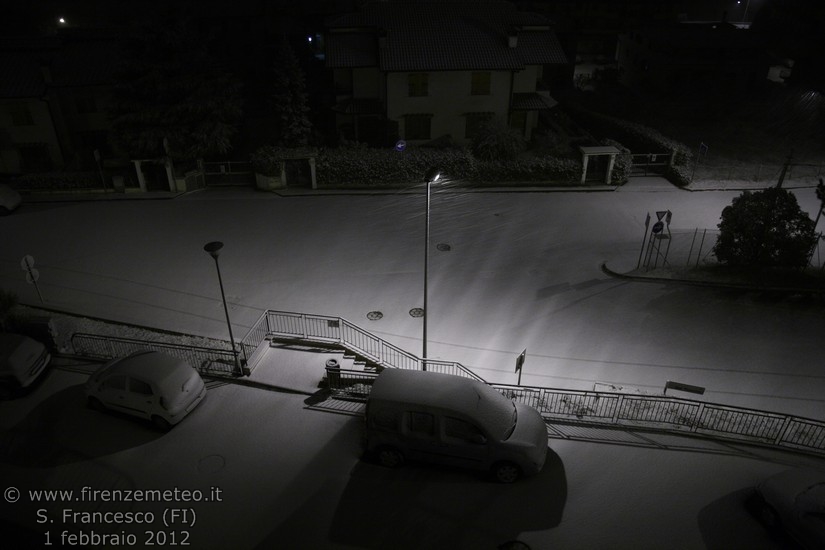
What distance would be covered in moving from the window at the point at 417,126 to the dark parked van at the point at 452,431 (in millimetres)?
23502

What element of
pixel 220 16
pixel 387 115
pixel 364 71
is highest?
pixel 220 16

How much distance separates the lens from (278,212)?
84.9ft

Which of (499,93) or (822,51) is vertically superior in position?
(822,51)

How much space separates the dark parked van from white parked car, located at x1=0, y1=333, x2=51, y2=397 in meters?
9.00

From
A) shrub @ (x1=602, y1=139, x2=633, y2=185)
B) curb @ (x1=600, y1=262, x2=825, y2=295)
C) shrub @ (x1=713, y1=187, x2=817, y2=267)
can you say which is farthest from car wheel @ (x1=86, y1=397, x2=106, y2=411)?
shrub @ (x1=602, y1=139, x2=633, y2=185)

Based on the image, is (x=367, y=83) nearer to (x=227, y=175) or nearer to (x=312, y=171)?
(x=312, y=171)

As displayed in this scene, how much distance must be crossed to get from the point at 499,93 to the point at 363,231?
14.0 meters

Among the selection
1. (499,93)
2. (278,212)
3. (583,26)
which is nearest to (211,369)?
(278,212)

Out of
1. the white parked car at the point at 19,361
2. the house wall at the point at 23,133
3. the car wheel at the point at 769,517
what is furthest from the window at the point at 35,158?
the car wheel at the point at 769,517

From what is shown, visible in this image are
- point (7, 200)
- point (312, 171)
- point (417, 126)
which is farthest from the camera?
point (417, 126)

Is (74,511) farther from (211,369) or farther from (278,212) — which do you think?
(278,212)

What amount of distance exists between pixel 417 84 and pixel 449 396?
951 inches

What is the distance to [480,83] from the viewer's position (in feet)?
104

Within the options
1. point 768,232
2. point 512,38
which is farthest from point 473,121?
point 768,232
